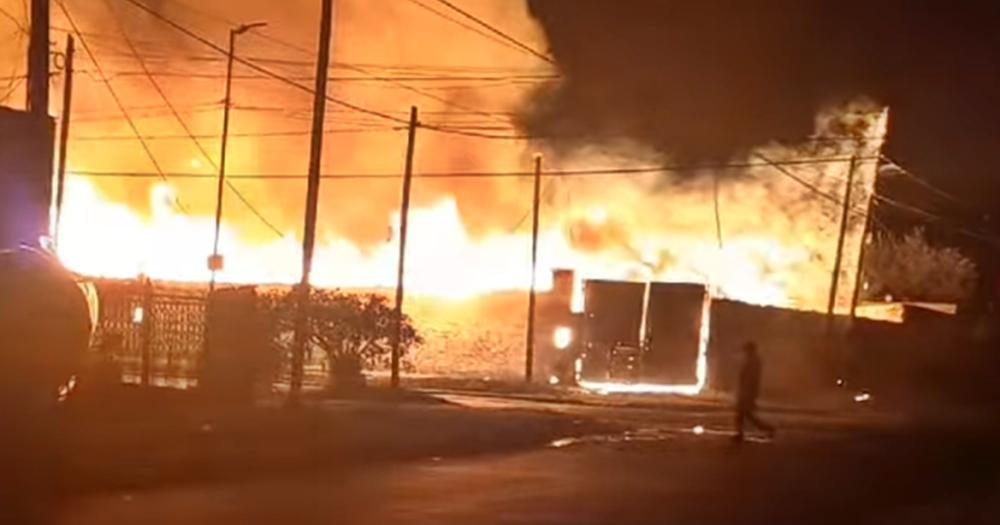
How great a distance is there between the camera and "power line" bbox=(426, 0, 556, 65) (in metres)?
61.6

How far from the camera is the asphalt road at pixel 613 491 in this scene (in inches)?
662

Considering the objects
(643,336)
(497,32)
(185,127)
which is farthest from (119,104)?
(643,336)

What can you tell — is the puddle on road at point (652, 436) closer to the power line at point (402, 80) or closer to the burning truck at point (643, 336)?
the burning truck at point (643, 336)

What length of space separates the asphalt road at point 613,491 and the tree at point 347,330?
13655 mm

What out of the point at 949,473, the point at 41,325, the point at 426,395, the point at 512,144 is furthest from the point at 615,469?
the point at 512,144

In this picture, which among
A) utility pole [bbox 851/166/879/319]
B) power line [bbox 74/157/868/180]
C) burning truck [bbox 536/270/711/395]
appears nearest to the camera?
burning truck [bbox 536/270/711/395]

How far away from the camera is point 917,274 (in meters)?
78.3

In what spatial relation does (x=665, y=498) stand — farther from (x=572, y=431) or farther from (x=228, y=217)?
(x=228, y=217)

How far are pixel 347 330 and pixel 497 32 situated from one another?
1987cm

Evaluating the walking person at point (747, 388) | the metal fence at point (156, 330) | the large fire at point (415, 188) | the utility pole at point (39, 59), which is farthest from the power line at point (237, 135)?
the utility pole at point (39, 59)

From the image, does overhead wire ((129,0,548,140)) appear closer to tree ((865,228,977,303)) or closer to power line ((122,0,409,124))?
power line ((122,0,409,124))

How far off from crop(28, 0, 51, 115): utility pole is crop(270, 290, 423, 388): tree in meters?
13.1

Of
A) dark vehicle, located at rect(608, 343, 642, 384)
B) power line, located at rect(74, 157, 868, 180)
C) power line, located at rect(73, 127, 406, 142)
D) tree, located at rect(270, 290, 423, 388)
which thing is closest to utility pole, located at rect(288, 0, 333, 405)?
tree, located at rect(270, 290, 423, 388)

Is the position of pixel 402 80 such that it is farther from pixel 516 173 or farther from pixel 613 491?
pixel 613 491
